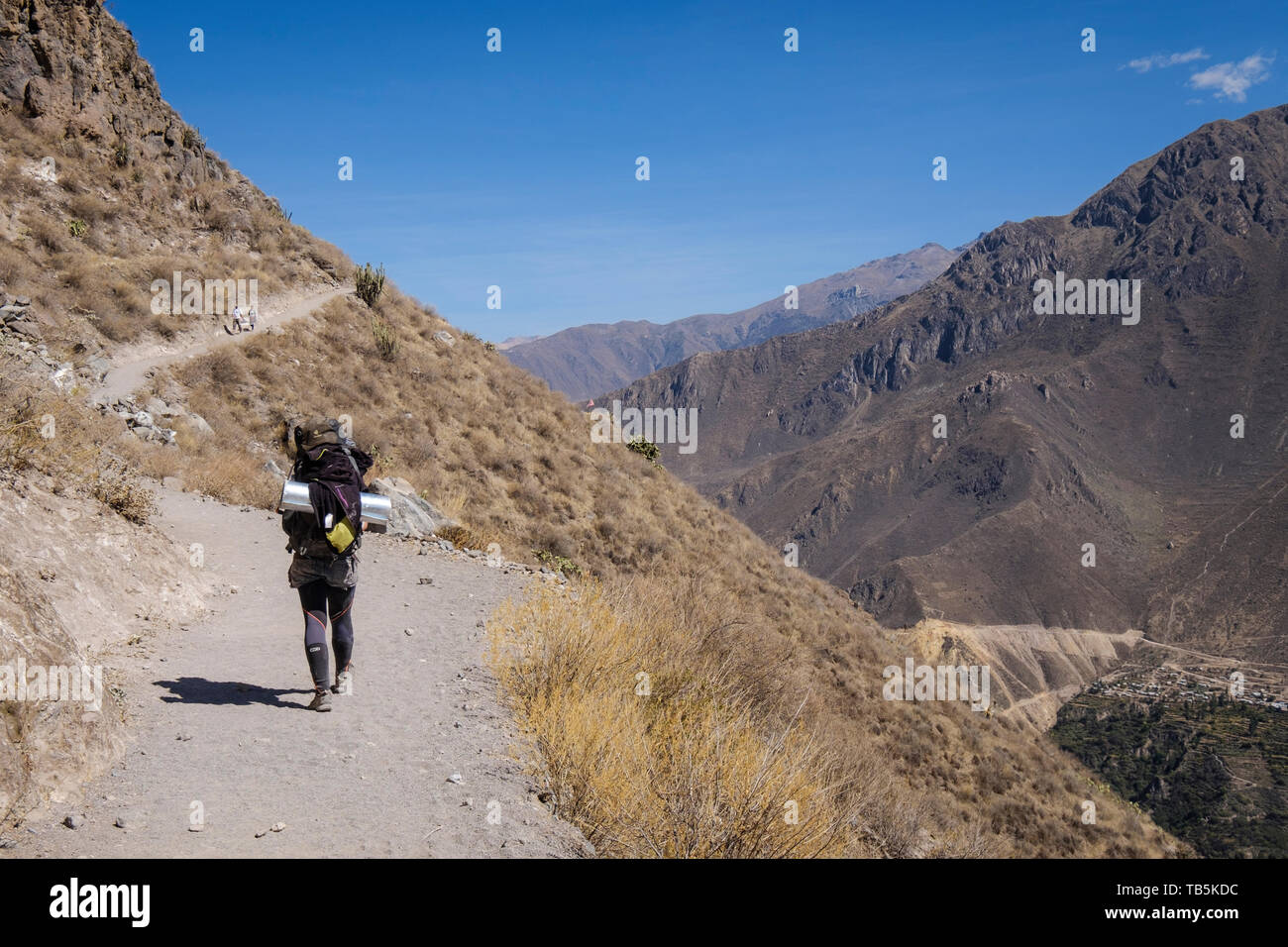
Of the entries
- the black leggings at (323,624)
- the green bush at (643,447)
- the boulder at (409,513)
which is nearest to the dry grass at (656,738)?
the black leggings at (323,624)

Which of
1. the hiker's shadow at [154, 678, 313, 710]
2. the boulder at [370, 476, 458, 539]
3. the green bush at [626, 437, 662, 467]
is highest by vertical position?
the green bush at [626, 437, 662, 467]

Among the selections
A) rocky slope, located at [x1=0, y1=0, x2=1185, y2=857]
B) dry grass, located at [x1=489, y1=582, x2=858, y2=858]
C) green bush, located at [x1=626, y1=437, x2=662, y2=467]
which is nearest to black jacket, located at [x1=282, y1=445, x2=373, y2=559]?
dry grass, located at [x1=489, y1=582, x2=858, y2=858]

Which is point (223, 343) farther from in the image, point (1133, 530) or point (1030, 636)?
point (1133, 530)

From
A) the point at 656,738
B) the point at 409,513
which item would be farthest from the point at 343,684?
the point at 409,513

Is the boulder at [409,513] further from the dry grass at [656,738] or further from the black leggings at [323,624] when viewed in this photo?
the black leggings at [323,624]

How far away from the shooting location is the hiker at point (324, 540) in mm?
5055

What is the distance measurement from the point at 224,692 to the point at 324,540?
140cm

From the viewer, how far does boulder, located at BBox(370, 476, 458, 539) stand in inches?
450

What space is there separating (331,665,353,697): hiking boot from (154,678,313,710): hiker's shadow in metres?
0.24

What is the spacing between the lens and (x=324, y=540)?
507 centimetres

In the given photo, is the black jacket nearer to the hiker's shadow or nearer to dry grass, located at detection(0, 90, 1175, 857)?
the hiker's shadow
